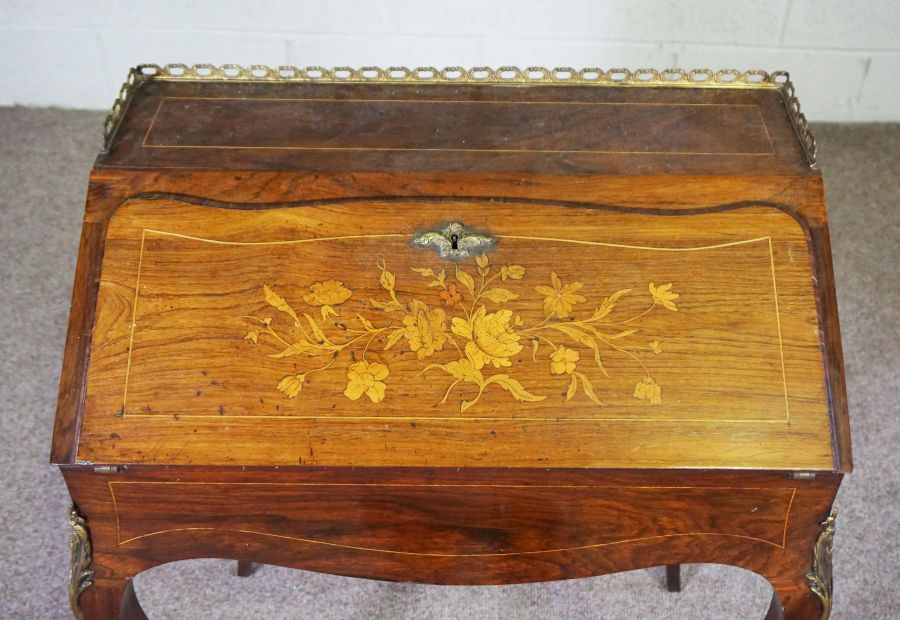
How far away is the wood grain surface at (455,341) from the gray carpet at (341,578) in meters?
0.75

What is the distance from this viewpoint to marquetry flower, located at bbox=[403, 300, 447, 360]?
1.49 meters

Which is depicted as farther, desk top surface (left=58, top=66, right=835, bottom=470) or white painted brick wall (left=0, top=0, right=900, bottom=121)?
white painted brick wall (left=0, top=0, right=900, bottom=121)

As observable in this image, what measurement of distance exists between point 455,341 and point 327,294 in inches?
8.4

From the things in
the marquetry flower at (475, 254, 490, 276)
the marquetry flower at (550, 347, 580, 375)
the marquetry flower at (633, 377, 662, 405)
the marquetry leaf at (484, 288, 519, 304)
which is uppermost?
the marquetry flower at (475, 254, 490, 276)

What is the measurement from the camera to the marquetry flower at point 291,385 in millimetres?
1448

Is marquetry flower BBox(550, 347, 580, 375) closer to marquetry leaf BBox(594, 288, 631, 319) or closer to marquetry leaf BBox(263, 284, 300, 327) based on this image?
marquetry leaf BBox(594, 288, 631, 319)

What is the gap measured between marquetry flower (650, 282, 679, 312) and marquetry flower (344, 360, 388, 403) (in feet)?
1.43

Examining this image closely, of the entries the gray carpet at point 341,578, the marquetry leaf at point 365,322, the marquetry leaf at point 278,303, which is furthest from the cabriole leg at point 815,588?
the marquetry leaf at point 278,303

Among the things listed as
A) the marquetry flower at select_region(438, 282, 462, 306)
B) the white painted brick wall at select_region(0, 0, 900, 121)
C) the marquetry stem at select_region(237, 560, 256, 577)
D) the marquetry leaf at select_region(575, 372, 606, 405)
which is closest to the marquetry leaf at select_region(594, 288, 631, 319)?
the marquetry leaf at select_region(575, 372, 606, 405)

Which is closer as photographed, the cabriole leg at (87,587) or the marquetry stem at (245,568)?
the cabriole leg at (87,587)

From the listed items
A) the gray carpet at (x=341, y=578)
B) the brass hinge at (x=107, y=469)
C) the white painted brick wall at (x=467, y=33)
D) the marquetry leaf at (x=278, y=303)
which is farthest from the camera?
the white painted brick wall at (x=467, y=33)

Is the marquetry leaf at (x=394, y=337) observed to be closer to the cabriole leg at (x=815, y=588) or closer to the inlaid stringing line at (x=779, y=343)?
the inlaid stringing line at (x=779, y=343)

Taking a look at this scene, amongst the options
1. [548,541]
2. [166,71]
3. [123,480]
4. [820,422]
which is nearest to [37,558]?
[123,480]

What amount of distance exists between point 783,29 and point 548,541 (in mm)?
1721
